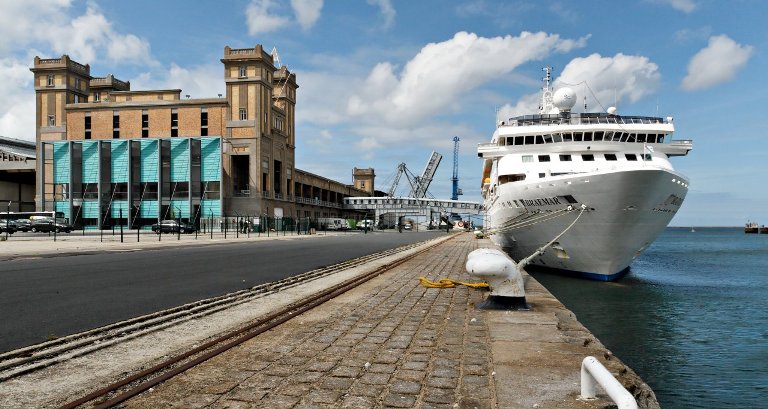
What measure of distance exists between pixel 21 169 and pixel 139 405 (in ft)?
327

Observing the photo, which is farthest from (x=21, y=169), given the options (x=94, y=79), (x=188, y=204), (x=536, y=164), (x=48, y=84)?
(x=536, y=164)

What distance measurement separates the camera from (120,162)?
74562 mm

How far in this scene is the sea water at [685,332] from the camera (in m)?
8.77

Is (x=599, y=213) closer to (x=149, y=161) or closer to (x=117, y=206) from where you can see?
(x=149, y=161)

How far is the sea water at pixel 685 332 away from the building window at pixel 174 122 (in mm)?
67644

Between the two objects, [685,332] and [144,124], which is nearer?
[685,332]

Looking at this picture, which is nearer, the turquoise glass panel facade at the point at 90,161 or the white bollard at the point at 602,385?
the white bollard at the point at 602,385

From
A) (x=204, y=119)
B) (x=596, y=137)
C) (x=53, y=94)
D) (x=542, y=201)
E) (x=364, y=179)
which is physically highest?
(x=53, y=94)

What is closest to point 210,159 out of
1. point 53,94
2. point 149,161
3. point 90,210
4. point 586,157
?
point 149,161

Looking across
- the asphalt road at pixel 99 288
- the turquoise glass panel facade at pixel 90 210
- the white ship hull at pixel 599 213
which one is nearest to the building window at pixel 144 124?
the turquoise glass panel facade at pixel 90 210

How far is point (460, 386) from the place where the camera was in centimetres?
452

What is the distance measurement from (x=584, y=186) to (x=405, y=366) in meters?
16.0

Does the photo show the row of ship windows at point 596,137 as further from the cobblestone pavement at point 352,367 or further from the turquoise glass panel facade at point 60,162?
the turquoise glass panel facade at point 60,162

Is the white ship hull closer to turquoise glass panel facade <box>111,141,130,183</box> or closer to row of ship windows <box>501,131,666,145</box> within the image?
row of ship windows <box>501,131,666,145</box>
